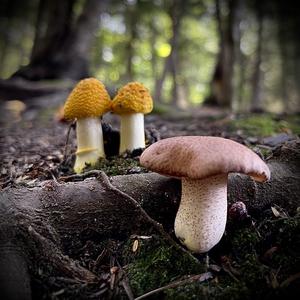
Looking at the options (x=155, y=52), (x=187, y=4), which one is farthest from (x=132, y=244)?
(x=155, y=52)

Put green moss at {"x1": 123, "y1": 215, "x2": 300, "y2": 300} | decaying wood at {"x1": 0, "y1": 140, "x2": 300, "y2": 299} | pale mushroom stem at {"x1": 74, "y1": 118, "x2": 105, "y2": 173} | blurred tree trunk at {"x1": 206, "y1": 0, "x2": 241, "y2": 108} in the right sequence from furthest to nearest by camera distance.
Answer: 1. blurred tree trunk at {"x1": 206, "y1": 0, "x2": 241, "y2": 108}
2. pale mushroom stem at {"x1": 74, "y1": 118, "x2": 105, "y2": 173}
3. decaying wood at {"x1": 0, "y1": 140, "x2": 300, "y2": 299}
4. green moss at {"x1": 123, "y1": 215, "x2": 300, "y2": 300}

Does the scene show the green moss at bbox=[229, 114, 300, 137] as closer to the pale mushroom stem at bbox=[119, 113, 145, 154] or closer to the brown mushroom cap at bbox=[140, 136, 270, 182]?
the pale mushroom stem at bbox=[119, 113, 145, 154]

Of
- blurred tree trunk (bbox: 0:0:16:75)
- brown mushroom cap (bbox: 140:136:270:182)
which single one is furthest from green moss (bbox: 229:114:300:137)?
blurred tree trunk (bbox: 0:0:16:75)

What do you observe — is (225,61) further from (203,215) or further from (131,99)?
(203,215)

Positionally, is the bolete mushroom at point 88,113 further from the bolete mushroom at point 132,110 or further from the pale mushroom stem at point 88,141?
the bolete mushroom at point 132,110

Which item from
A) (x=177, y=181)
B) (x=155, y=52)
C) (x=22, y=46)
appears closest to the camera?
(x=177, y=181)

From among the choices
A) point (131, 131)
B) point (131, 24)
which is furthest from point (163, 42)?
point (131, 131)

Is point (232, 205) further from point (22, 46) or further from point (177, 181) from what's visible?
point (22, 46)
